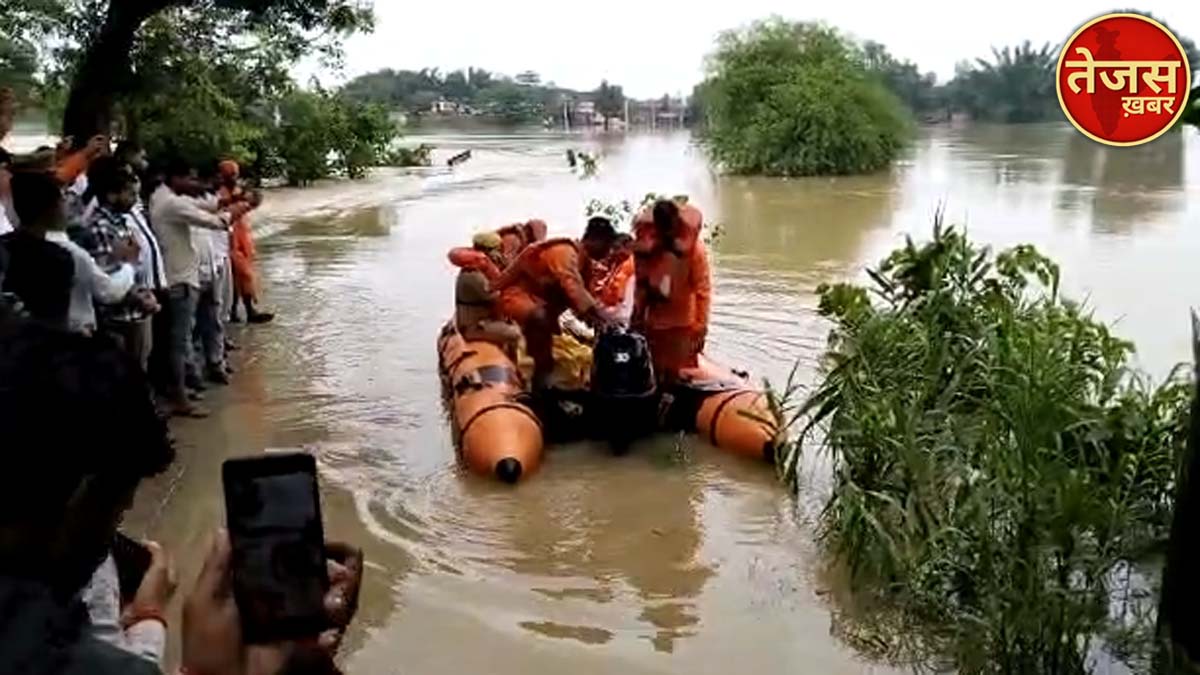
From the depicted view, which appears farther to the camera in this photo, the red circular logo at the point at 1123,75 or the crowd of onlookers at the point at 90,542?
the red circular logo at the point at 1123,75

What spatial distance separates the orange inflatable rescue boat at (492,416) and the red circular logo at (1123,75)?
2.87 meters

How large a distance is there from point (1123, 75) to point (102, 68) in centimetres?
875

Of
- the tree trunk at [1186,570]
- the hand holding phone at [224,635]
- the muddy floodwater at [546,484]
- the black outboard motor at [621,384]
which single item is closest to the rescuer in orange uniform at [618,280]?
the black outboard motor at [621,384]

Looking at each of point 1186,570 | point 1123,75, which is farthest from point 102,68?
point 1186,570

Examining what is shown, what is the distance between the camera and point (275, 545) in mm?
1652

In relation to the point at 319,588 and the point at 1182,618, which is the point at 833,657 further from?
the point at 319,588

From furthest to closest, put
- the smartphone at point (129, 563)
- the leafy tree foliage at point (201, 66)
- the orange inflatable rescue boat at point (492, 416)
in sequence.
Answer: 1. the leafy tree foliage at point (201, 66)
2. the orange inflatable rescue boat at point (492, 416)
3. the smartphone at point (129, 563)

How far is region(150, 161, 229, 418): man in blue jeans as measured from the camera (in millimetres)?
7164

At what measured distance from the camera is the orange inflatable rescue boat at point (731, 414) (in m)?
6.86

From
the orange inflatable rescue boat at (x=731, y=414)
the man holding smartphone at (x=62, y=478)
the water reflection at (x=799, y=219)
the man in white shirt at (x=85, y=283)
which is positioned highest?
the man holding smartphone at (x=62, y=478)

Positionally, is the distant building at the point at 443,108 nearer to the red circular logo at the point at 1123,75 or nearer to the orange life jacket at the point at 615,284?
the orange life jacket at the point at 615,284

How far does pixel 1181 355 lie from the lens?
10078mm

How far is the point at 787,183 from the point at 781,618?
1025 inches

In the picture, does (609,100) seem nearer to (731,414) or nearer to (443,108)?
(443,108)
